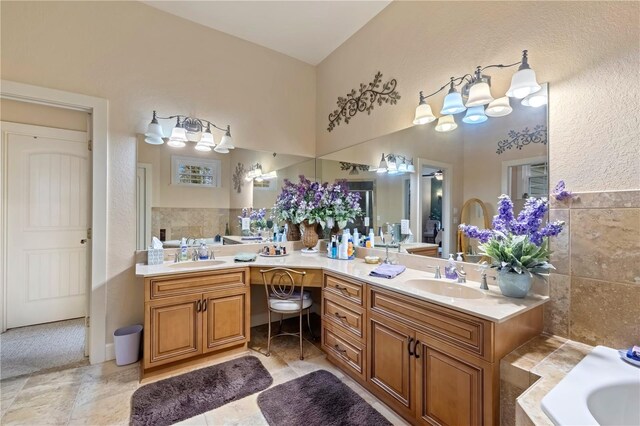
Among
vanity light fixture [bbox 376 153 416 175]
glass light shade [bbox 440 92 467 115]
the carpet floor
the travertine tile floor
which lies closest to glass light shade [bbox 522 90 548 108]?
glass light shade [bbox 440 92 467 115]

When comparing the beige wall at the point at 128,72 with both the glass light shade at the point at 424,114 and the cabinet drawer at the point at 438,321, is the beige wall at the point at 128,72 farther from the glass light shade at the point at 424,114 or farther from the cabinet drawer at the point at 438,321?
the cabinet drawer at the point at 438,321

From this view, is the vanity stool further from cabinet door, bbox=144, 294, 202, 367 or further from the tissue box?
the tissue box

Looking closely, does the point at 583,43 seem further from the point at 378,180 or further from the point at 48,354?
the point at 48,354

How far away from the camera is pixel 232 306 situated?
2.48m

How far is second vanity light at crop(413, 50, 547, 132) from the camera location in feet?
5.08

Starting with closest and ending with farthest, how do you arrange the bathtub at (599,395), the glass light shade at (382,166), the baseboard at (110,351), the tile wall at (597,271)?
1. the bathtub at (599,395)
2. the tile wall at (597,271)
3. the baseboard at (110,351)
4. the glass light shade at (382,166)

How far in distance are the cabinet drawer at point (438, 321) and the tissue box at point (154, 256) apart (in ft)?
6.44

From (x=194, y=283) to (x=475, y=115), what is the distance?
8.31 feet

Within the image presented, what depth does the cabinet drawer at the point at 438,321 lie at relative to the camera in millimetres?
1354

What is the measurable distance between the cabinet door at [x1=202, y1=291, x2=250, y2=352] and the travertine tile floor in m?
0.28

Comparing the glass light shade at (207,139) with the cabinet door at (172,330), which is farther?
the glass light shade at (207,139)

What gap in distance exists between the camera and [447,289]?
1.92 meters

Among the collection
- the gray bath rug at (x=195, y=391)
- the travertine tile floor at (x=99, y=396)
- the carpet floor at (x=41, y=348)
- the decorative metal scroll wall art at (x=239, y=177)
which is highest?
the decorative metal scroll wall art at (x=239, y=177)

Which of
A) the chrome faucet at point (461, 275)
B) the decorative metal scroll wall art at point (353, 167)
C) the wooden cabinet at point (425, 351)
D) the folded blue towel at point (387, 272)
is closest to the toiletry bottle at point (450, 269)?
the chrome faucet at point (461, 275)
